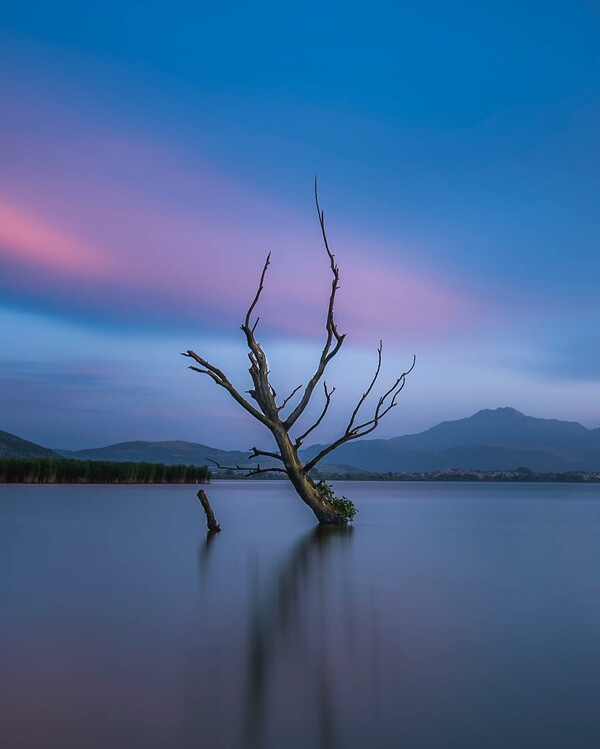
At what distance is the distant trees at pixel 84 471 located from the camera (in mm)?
37875

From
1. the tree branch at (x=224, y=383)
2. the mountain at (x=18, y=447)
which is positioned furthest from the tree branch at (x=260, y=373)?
the mountain at (x=18, y=447)

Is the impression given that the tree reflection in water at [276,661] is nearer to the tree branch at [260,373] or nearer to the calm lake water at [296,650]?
the calm lake water at [296,650]

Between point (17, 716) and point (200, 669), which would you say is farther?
point (200, 669)

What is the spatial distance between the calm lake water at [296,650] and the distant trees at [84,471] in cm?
2832

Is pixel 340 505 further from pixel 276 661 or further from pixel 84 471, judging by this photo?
pixel 84 471

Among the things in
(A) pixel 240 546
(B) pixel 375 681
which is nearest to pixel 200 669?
(B) pixel 375 681

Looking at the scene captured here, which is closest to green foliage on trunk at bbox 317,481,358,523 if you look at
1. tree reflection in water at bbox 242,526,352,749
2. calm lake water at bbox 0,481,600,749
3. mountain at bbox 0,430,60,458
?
calm lake water at bbox 0,481,600,749

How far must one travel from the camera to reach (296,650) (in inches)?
190

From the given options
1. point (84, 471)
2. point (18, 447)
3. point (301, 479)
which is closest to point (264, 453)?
point (301, 479)

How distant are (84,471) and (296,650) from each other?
37.8 m

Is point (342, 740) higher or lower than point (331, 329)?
lower

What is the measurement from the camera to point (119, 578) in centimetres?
830

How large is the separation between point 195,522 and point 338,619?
1310cm

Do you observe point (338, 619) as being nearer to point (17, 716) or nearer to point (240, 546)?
point (17, 716)
